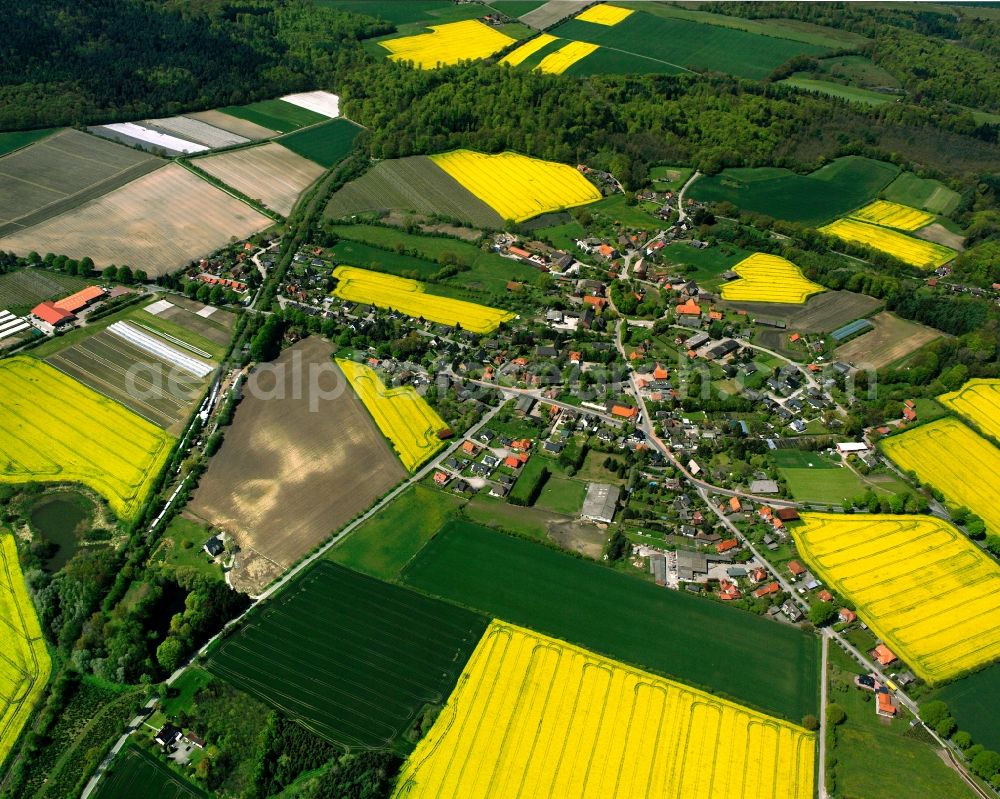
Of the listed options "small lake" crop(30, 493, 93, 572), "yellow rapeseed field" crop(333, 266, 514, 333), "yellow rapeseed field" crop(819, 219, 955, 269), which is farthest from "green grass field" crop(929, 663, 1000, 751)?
"small lake" crop(30, 493, 93, 572)

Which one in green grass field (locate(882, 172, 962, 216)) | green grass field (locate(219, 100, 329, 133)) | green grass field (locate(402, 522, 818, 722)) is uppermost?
green grass field (locate(882, 172, 962, 216))

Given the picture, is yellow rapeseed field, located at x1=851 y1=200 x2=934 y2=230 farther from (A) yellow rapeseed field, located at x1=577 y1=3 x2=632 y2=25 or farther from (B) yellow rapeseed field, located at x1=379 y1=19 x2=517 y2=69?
(A) yellow rapeseed field, located at x1=577 y1=3 x2=632 y2=25

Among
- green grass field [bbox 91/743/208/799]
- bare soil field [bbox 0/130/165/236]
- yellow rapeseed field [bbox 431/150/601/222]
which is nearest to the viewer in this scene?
green grass field [bbox 91/743/208/799]

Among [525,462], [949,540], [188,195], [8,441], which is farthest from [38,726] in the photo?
[188,195]

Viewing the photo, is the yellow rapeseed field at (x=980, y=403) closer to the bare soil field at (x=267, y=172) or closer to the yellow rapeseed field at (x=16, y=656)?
the yellow rapeseed field at (x=16, y=656)

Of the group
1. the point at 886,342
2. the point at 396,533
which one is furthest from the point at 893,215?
the point at 396,533

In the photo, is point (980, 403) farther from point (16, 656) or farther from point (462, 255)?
point (16, 656)
